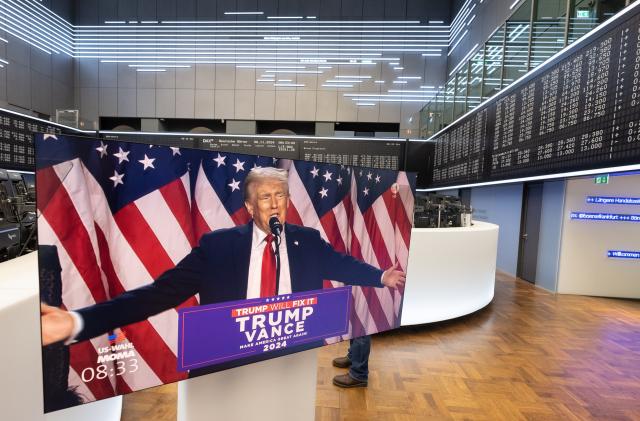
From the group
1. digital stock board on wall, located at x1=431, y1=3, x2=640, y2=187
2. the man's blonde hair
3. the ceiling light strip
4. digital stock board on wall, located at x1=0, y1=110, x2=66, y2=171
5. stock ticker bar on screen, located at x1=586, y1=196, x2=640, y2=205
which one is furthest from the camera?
the ceiling light strip

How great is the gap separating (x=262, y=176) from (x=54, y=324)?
0.69 m

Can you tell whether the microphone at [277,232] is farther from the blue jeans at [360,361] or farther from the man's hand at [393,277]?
the blue jeans at [360,361]

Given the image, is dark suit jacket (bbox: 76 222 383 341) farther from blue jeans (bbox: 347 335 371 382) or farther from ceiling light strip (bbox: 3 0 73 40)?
ceiling light strip (bbox: 3 0 73 40)

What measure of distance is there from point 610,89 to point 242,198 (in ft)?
10.9

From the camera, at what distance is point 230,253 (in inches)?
44.8

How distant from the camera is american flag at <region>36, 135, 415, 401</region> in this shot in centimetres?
85

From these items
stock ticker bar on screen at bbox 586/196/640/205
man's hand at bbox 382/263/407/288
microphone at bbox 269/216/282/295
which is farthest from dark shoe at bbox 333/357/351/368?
stock ticker bar on screen at bbox 586/196/640/205

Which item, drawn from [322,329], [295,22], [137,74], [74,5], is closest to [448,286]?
[322,329]

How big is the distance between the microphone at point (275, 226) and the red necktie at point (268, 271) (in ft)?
0.06

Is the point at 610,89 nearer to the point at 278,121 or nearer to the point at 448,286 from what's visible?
the point at 448,286

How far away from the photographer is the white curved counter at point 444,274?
3.90m

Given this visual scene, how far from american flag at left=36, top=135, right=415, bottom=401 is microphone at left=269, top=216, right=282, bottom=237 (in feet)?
→ 0.19

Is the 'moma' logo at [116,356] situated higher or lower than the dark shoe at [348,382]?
higher

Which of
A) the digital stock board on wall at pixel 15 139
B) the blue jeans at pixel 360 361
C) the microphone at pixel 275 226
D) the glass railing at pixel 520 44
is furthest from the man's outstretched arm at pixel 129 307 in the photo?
the digital stock board on wall at pixel 15 139
